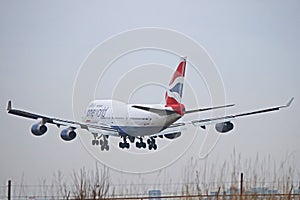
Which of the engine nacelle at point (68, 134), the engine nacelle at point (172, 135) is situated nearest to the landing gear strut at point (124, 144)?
the engine nacelle at point (172, 135)

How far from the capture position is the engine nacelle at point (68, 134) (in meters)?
25.0

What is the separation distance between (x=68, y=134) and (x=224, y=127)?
21.1ft

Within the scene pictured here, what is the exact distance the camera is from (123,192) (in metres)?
12.3

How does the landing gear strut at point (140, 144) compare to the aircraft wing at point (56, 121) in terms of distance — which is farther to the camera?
the landing gear strut at point (140, 144)

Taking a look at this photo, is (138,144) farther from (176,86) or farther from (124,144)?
(176,86)

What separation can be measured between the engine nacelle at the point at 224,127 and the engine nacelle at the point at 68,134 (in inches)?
236

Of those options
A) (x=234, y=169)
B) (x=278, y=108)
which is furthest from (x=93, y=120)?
(x=234, y=169)

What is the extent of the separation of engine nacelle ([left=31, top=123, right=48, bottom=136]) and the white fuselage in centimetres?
723

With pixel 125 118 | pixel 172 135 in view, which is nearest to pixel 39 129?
pixel 172 135

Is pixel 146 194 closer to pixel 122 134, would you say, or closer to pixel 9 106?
pixel 9 106

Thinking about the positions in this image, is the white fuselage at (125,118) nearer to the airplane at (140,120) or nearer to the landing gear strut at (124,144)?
the airplane at (140,120)

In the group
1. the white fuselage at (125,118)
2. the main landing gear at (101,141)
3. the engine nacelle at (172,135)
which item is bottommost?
the main landing gear at (101,141)

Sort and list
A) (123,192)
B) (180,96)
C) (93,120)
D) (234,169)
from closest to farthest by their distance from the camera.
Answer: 1. (123,192)
2. (234,169)
3. (93,120)
4. (180,96)

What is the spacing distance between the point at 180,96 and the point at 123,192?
2211 cm
